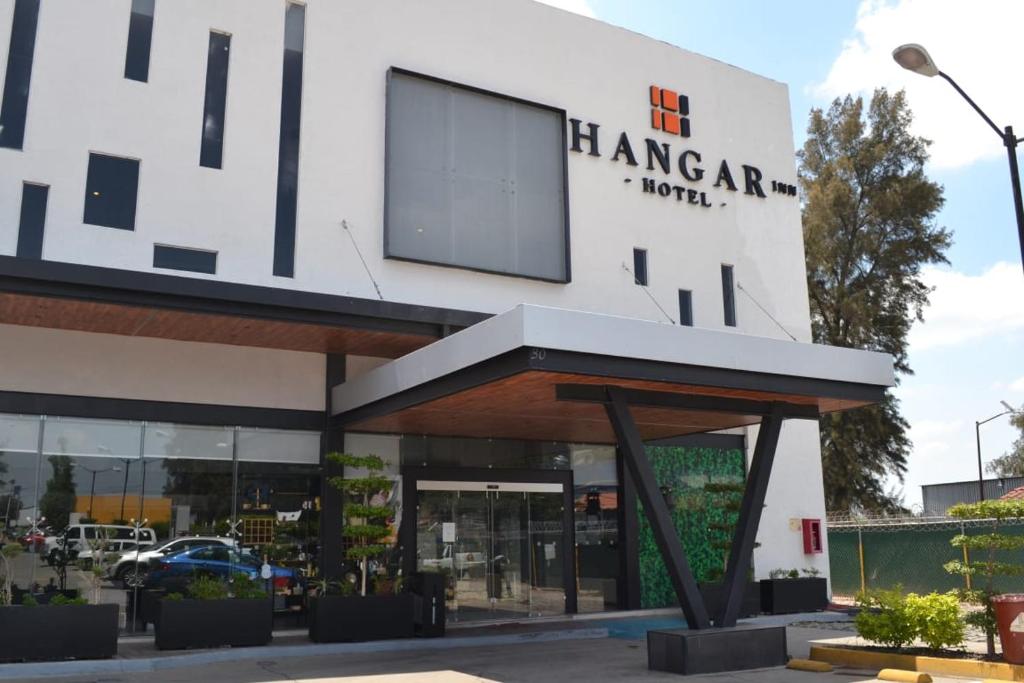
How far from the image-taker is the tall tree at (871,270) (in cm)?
4116

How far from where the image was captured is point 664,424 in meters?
17.7

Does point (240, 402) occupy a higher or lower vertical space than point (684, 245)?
lower

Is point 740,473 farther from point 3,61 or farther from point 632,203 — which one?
point 3,61

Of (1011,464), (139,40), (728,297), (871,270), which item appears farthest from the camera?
(1011,464)

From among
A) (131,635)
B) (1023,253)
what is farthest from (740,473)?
(131,635)

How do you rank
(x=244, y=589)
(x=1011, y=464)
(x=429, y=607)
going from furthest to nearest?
(x=1011, y=464), (x=429, y=607), (x=244, y=589)

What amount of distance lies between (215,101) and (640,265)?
33.2 ft

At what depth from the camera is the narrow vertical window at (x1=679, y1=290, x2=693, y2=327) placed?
74.4 feet

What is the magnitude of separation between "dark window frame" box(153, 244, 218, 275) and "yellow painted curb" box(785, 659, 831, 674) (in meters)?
11.4

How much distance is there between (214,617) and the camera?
48.4 feet

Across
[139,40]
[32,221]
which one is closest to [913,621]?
[32,221]

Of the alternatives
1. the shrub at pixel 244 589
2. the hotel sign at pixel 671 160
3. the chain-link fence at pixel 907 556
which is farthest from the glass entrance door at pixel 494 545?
the chain-link fence at pixel 907 556

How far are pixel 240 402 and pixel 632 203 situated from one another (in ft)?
33.6

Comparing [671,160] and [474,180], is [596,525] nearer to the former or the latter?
[474,180]
